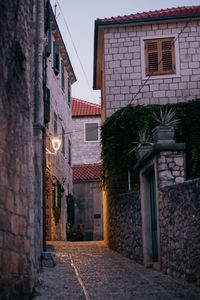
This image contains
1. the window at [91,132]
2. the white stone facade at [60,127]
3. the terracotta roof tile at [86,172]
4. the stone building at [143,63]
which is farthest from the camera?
the window at [91,132]

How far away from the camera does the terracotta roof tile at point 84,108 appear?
28.4 metres

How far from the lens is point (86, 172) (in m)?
27.1

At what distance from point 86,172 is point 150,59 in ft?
44.4

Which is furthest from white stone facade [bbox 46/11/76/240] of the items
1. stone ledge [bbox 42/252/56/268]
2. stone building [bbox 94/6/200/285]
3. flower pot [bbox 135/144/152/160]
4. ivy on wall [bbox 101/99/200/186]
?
stone ledge [bbox 42/252/56/268]

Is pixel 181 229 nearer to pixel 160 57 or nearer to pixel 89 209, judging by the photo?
pixel 160 57

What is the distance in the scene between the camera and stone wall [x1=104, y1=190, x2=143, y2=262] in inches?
412

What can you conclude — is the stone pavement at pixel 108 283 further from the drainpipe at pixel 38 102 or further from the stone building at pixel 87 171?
→ the stone building at pixel 87 171

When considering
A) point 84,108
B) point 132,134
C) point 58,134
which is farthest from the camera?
point 84,108

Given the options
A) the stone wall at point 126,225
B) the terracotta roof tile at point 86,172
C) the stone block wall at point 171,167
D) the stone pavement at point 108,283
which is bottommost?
the stone pavement at point 108,283

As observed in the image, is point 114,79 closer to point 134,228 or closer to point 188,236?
point 134,228

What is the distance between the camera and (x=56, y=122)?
1873cm

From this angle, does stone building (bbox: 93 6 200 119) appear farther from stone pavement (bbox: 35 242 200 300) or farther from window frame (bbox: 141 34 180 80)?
stone pavement (bbox: 35 242 200 300)

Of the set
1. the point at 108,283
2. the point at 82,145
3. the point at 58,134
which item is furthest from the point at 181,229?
the point at 82,145

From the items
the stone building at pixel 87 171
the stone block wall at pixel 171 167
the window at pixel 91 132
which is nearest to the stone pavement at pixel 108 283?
the stone block wall at pixel 171 167
